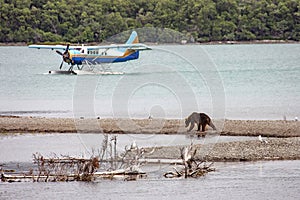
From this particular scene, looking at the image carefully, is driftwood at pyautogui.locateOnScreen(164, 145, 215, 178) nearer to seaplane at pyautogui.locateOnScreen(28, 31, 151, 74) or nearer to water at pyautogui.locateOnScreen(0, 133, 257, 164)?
water at pyautogui.locateOnScreen(0, 133, 257, 164)

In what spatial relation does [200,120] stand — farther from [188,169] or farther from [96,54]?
[96,54]

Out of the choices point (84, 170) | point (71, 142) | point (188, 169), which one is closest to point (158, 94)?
point (71, 142)

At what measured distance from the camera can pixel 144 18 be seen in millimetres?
124750

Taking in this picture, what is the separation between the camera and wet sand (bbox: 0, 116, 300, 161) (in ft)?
69.5

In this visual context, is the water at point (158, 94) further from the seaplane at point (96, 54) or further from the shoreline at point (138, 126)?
the shoreline at point (138, 126)

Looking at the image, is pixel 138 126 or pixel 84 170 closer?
pixel 84 170

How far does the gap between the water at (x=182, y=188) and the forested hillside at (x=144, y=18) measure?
319ft

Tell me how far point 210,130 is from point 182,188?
7.42 meters

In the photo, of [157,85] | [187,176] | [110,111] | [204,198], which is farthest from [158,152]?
[157,85]

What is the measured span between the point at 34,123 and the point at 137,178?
29.8 feet

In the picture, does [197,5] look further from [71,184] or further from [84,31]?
[71,184]

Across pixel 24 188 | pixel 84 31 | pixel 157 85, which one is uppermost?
pixel 84 31

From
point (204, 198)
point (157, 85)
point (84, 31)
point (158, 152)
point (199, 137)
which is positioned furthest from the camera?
point (84, 31)

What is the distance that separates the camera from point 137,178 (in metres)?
19.1
